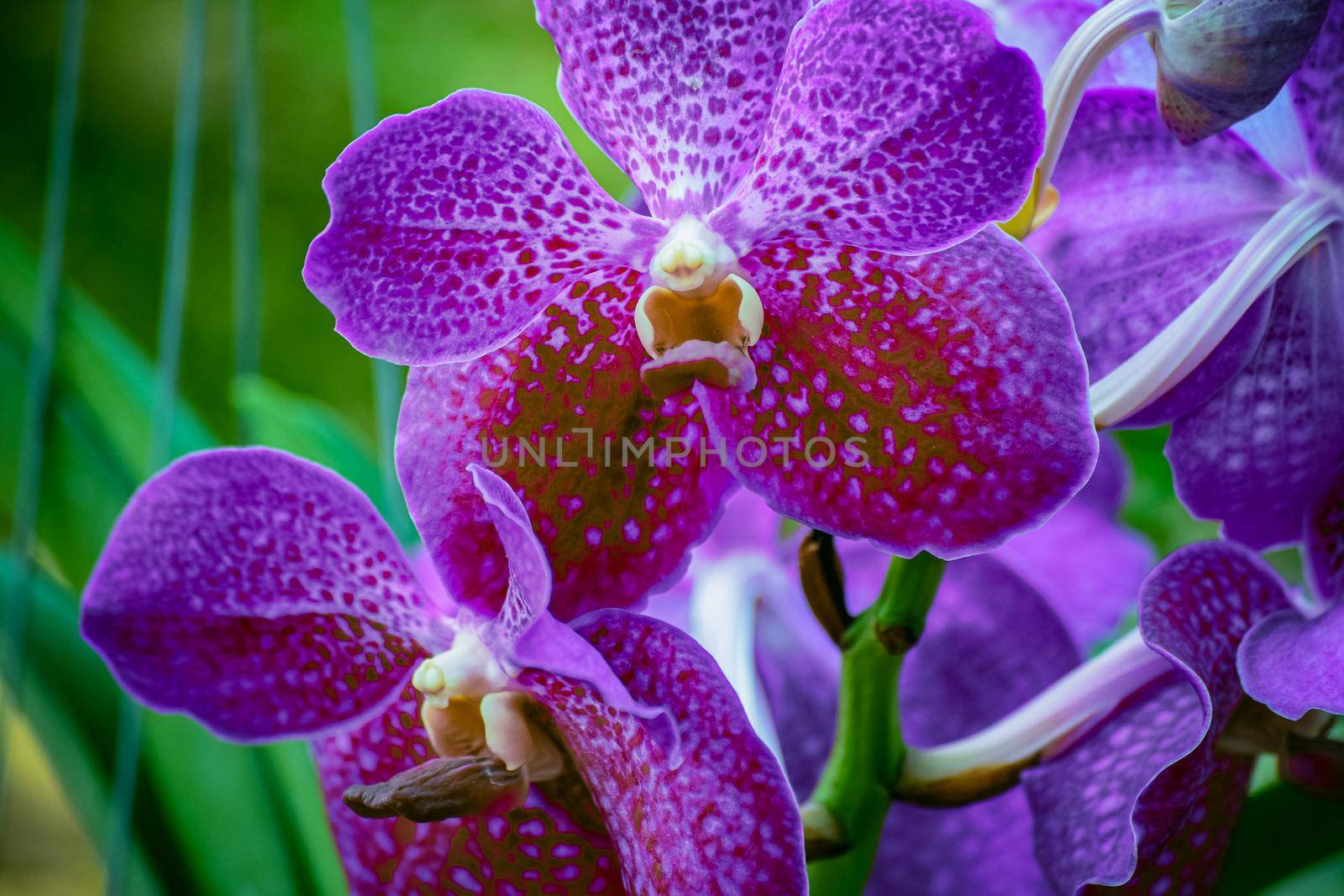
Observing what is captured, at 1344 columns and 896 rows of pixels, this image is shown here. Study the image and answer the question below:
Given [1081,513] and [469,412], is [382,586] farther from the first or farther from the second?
[1081,513]

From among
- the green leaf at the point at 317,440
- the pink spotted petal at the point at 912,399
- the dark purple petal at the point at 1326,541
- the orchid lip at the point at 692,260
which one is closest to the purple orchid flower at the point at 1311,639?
the dark purple petal at the point at 1326,541

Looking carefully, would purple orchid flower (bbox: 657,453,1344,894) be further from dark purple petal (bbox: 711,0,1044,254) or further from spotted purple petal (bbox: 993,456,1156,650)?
dark purple petal (bbox: 711,0,1044,254)

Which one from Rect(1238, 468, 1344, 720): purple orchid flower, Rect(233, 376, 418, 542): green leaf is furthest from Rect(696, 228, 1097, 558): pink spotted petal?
Rect(233, 376, 418, 542): green leaf

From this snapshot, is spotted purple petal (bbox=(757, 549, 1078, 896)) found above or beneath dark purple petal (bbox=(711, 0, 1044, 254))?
beneath

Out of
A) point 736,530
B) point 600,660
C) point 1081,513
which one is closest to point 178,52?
point 736,530

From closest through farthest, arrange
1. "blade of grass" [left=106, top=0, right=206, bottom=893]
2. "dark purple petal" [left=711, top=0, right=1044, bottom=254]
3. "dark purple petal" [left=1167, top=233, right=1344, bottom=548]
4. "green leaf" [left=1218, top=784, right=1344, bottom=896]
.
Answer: "dark purple petal" [left=711, top=0, right=1044, bottom=254], "dark purple petal" [left=1167, top=233, right=1344, bottom=548], "green leaf" [left=1218, top=784, right=1344, bottom=896], "blade of grass" [left=106, top=0, right=206, bottom=893]

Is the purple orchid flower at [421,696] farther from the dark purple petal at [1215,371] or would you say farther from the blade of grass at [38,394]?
the blade of grass at [38,394]
